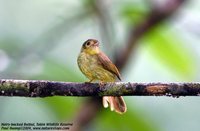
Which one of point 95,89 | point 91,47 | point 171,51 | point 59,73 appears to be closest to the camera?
point 95,89

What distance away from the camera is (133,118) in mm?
1955

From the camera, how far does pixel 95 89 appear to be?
1.64 metres

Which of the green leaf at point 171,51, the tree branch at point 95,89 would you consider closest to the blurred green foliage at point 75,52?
the green leaf at point 171,51

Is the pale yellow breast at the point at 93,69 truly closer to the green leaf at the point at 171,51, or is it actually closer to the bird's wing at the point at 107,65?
the bird's wing at the point at 107,65

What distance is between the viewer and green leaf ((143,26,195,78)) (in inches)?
84.0

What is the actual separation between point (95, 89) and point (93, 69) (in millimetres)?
55

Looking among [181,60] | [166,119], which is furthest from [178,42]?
[166,119]

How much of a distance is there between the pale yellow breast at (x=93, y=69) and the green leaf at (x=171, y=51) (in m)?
0.43

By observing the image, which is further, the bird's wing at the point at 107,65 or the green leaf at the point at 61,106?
the green leaf at the point at 61,106

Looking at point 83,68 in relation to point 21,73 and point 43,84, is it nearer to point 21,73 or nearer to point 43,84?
point 43,84

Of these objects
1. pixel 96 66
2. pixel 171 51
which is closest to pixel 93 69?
pixel 96 66

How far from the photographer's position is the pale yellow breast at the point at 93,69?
5.41 feet

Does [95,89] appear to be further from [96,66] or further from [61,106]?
[61,106]

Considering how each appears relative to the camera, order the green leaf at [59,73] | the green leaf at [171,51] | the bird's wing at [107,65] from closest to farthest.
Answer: the bird's wing at [107,65], the green leaf at [59,73], the green leaf at [171,51]
